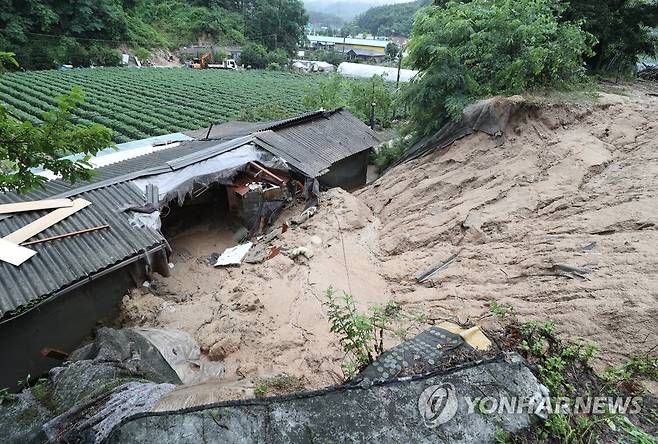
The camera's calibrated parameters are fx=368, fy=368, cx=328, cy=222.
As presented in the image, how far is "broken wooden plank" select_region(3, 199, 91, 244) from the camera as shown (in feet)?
21.9

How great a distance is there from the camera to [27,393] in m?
3.79

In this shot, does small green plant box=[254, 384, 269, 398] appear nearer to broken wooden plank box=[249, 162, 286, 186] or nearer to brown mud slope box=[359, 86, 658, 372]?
brown mud slope box=[359, 86, 658, 372]

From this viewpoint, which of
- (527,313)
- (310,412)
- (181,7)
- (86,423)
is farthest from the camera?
(181,7)

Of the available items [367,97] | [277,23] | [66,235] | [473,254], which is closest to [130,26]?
[277,23]

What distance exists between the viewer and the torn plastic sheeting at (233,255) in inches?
354

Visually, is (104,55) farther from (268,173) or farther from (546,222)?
(546,222)

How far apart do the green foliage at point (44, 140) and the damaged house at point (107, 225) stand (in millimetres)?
2637

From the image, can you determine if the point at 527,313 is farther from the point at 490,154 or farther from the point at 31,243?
the point at 31,243

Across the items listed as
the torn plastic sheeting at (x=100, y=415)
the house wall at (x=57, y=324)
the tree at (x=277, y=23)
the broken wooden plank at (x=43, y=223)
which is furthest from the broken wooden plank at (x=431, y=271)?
the tree at (x=277, y=23)

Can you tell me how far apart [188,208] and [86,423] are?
9.24 meters

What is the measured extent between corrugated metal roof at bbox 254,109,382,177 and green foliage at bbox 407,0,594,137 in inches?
126

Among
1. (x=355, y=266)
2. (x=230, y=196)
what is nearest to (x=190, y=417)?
(x=355, y=266)

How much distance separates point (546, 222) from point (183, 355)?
665 cm

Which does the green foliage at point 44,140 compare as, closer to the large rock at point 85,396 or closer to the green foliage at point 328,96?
the large rock at point 85,396
